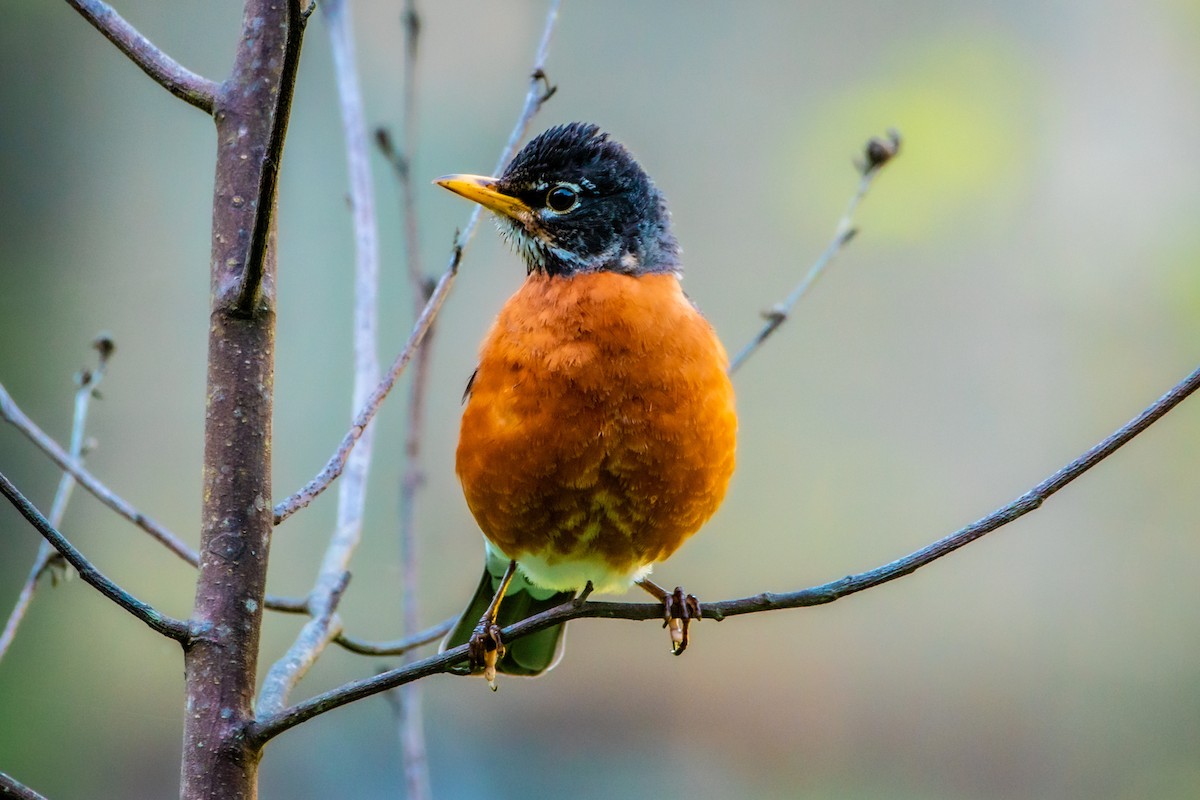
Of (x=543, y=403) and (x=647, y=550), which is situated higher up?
(x=543, y=403)

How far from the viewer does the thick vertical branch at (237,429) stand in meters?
1.43

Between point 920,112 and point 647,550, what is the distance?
9.58ft

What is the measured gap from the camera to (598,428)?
2.21 metres

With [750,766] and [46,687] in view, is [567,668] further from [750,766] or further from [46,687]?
[46,687]

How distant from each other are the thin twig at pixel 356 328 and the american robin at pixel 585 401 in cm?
26

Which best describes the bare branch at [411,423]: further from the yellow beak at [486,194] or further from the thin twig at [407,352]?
the thin twig at [407,352]

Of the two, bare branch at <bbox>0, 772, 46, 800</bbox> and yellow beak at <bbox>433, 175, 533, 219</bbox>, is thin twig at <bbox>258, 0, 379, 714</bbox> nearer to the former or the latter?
yellow beak at <bbox>433, 175, 533, 219</bbox>

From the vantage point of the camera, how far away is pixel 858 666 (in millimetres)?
4734

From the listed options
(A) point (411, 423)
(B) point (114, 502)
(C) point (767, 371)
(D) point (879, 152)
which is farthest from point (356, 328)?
(C) point (767, 371)

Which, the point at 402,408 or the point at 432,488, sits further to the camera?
the point at 402,408

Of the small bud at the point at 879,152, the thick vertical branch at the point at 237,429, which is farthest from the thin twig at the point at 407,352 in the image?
the small bud at the point at 879,152

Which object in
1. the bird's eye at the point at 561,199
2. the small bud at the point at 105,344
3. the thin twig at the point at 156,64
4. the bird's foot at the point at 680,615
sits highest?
the bird's eye at the point at 561,199

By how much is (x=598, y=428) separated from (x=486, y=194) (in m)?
0.67

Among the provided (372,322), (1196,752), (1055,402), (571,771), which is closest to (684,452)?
(372,322)
